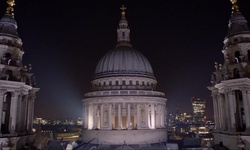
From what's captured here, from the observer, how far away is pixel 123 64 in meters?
71.4

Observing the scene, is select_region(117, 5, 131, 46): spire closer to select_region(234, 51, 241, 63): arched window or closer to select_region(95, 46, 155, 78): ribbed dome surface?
select_region(95, 46, 155, 78): ribbed dome surface

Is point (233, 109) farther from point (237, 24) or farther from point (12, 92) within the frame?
point (12, 92)

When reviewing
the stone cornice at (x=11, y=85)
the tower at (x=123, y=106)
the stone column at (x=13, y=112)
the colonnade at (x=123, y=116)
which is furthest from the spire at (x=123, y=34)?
the stone column at (x=13, y=112)

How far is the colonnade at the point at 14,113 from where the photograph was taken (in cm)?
3841

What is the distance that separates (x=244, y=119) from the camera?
3994 centimetres

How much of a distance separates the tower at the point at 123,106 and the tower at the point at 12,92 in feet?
67.8

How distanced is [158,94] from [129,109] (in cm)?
1050

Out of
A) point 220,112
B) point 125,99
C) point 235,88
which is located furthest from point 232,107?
point 125,99

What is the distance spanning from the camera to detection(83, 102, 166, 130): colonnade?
62.7 m

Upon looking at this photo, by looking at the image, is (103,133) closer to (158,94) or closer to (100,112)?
(100,112)

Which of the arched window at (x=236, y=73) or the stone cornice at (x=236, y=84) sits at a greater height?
the arched window at (x=236, y=73)

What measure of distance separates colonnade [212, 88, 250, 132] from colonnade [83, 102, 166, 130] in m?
22.5

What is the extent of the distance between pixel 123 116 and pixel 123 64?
51.1ft

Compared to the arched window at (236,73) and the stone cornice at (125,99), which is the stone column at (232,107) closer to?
the arched window at (236,73)
